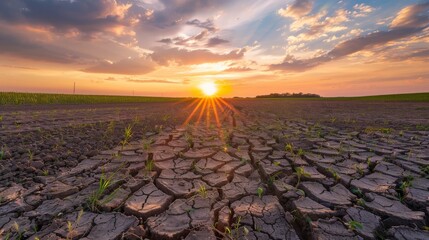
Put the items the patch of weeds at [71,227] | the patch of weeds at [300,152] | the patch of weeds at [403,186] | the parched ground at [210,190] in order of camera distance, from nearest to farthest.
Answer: the patch of weeds at [71,227] < the parched ground at [210,190] < the patch of weeds at [403,186] < the patch of weeds at [300,152]

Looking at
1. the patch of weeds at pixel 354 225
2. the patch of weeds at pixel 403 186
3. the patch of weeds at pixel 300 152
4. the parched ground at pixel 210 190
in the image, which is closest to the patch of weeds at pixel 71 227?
the parched ground at pixel 210 190

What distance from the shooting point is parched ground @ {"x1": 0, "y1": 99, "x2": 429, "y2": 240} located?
1.67 m

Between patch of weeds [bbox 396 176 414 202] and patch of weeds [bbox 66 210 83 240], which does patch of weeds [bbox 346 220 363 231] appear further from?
patch of weeds [bbox 66 210 83 240]

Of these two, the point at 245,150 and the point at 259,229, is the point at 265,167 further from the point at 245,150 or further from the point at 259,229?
the point at 259,229

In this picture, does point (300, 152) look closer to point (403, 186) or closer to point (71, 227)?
point (403, 186)

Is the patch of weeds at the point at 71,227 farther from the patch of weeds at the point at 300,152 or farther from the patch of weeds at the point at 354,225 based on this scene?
the patch of weeds at the point at 300,152

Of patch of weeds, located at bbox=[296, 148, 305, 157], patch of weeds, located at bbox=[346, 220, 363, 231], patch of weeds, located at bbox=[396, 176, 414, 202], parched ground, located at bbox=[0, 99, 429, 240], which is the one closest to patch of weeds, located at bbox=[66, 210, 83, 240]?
parched ground, located at bbox=[0, 99, 429, 240]

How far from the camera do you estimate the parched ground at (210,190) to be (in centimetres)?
167

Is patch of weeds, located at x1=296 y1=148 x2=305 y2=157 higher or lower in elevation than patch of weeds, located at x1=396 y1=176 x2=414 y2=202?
higher

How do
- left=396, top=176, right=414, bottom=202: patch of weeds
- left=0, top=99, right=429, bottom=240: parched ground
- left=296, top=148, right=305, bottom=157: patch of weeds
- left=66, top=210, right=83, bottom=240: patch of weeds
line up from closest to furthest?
left=66, top=210, right=83, bottom=240: patch of weeds < left=0, top=99, right=429, bottom=240: parched ground < left=396, top=176, right=414, bottom=202: patch of weeds < left=296, top=148, right=305, bottom=157: patch of weeds

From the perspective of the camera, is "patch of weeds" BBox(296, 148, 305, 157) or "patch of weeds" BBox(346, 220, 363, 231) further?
"patch of weeds" BBox(296, 148, 305, 157)

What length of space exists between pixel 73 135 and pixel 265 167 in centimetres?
346

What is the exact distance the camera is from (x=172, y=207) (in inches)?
77.7

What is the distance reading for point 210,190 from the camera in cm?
227
